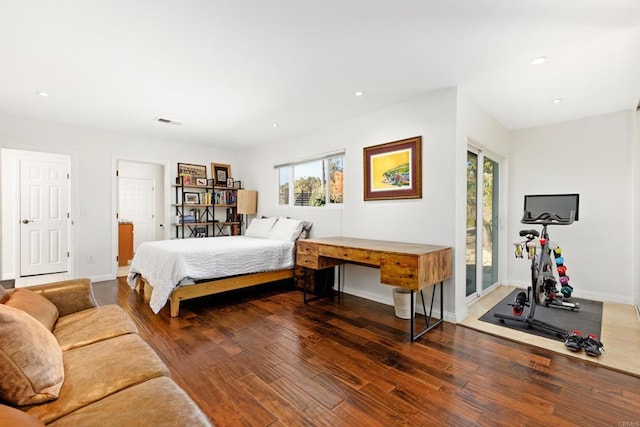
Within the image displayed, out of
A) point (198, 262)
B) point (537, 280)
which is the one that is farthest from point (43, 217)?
point (537, 280)

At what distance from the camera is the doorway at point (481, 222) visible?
3527mm

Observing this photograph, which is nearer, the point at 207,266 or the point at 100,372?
the point at 100,372

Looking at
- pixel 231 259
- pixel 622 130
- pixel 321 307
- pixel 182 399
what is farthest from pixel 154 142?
pixel 622 130

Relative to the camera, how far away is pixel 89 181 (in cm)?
462

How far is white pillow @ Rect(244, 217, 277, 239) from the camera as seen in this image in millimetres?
4871

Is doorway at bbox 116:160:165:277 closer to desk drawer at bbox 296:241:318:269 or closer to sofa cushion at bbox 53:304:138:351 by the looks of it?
desk drawer at bbox 296:241:318:269

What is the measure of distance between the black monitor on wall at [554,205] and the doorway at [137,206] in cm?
605

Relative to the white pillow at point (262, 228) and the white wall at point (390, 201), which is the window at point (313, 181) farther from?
the white pillow at point (262, 228)

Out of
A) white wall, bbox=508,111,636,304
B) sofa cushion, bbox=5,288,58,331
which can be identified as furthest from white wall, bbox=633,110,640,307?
sofa cushion, bbox=5,288,58,331

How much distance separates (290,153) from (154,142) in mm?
2405

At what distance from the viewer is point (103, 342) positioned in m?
1.58

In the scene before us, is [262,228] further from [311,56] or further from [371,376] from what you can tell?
[371,376]

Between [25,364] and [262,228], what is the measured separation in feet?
12.8

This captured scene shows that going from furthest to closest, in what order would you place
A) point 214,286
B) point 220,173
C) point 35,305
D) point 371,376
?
point 220,173
point 214,286
point 371,376
point 35,305
